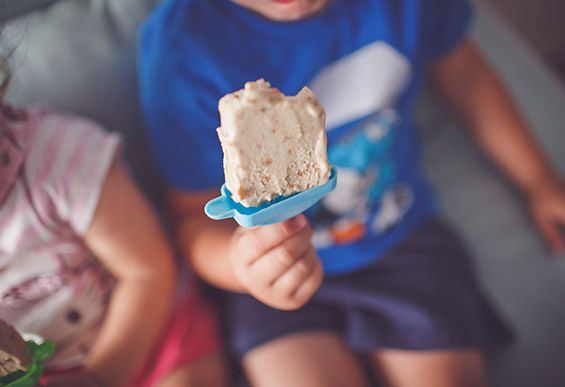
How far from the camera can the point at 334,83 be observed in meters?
0.66

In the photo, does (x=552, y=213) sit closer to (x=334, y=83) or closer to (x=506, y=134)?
(x=506, y=134)

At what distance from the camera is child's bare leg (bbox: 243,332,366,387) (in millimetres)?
640

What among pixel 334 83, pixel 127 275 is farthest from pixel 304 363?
pixel 334 83

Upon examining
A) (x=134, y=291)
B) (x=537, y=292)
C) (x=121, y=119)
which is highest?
(x=121, y=119)

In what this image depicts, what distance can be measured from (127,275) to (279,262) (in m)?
0.27

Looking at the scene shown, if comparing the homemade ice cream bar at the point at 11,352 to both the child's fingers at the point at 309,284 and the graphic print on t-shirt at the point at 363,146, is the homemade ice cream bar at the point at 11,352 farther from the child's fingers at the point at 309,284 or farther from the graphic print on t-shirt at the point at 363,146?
the graphic print on t-shirt at the point at 363,146

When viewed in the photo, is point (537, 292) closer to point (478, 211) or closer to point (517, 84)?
point (478, 211)

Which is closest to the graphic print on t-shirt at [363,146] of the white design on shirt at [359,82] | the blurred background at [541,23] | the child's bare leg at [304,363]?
the white design on shirt at [359,82]

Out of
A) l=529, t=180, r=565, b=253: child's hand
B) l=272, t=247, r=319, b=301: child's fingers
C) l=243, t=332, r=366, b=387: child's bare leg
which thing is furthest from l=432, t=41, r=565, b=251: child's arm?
l=272, t=247, r=319, b=301: child's fingers

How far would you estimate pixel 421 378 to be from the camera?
2.14ft

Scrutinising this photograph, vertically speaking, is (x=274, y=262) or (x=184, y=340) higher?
(x=274, y=262)

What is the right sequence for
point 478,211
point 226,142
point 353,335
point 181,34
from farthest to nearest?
point 478,211 → point 353,335 → point 181,34 → point 226,142

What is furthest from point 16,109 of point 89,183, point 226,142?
point 226,142

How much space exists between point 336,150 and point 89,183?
30 centimetres
